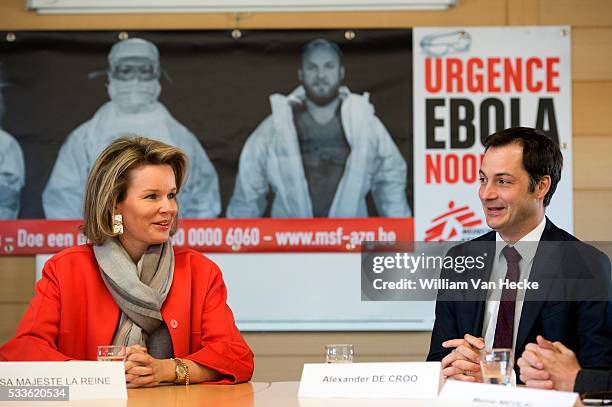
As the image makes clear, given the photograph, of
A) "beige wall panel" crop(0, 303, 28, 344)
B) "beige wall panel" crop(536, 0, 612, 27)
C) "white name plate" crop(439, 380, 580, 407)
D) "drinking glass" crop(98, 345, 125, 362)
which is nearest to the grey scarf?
"drinking glass" crop(98, 345, 125, 362)

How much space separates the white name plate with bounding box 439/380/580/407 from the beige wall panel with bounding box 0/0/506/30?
9.00ft

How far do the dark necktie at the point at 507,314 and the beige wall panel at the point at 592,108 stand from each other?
1.56m

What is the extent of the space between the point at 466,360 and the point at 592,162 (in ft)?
6.98

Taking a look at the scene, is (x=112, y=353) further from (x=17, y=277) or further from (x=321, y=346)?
(x=17, y=277)

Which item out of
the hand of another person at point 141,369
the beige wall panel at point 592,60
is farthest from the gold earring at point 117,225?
the beige wall panel at point 592,60

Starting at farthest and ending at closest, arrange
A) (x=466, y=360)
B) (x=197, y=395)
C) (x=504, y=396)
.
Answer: (x=466, y=360) → (x=197, y=395) → (x=504, y=396)

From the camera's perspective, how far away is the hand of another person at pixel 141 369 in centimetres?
275

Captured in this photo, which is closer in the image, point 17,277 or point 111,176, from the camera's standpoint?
point 111,176

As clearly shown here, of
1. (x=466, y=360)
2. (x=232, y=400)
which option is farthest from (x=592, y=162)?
(x=232, y=400)

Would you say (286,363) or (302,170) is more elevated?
(302,170)

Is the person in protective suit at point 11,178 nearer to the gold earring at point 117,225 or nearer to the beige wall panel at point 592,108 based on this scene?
the gold earring at point 117,225

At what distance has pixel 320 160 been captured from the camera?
4484 mm

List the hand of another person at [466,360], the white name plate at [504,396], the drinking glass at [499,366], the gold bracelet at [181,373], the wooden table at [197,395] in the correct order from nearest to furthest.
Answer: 1. the white name plate at [504,396]
2. the drinking glass at [499,366]
3. the wooden table at [197,395]
4. the hand of another person at [466,360]
5. the gold bracelet at [181,373]

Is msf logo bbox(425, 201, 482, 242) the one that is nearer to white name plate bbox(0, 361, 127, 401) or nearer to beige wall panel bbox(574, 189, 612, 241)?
beige wall panel bbox(574, 189, 612, 241)
